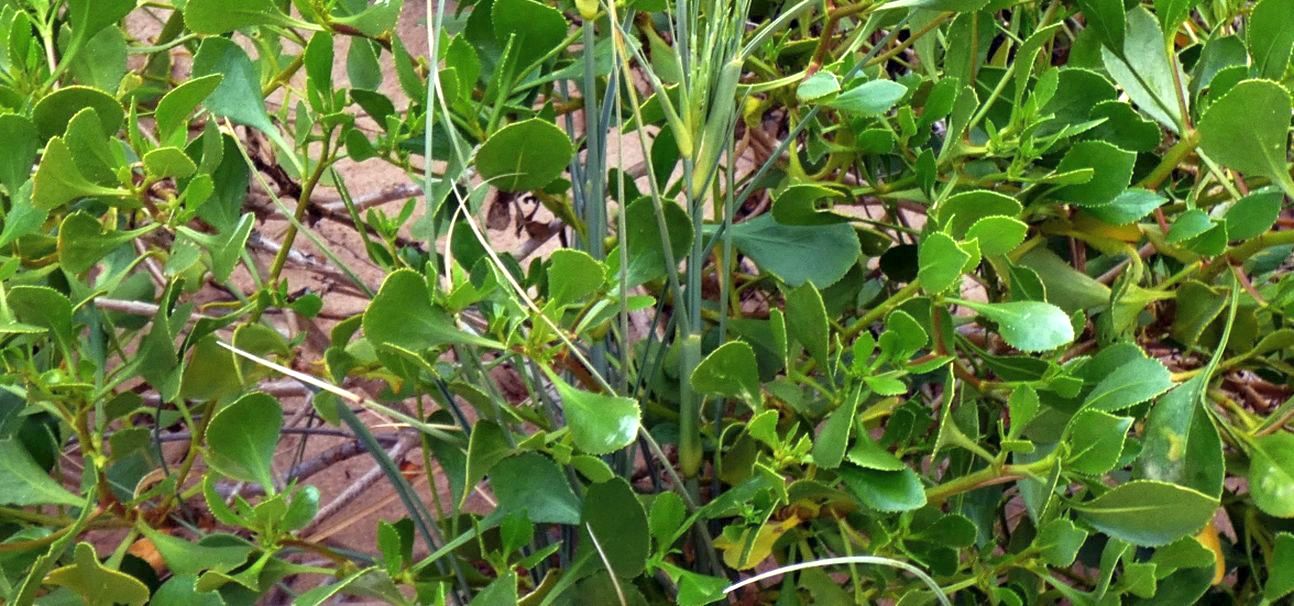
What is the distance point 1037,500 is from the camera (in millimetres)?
595

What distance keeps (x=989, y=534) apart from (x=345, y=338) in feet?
1.36

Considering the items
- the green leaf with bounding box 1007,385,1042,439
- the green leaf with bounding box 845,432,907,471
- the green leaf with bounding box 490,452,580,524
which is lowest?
the green leaf with bounding box 490,452,580,524

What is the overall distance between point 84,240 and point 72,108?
67mm

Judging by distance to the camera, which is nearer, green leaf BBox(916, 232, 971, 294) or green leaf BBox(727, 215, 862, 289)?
green leaf BBox(916, 232, 971, 294)

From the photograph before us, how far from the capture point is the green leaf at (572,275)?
0.49 meters

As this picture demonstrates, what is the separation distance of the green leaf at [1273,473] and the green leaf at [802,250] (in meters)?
0.24

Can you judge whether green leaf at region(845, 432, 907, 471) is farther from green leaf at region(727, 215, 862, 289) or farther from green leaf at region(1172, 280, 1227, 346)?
green leaf at region(1172, 280, 1227, 346)

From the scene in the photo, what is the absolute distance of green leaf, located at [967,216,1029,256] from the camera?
1.65 ft

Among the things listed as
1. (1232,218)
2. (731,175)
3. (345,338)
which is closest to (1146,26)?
(1232,218)

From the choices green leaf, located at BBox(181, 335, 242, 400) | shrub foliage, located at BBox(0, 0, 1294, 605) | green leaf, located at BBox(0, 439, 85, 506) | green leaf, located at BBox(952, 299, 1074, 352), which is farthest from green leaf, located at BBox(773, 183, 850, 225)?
green leaf, located at BBox(0, 439, 85, 506)

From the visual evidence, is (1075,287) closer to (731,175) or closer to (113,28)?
(731,175)

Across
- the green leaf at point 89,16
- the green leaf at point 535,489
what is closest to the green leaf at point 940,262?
the green leaf at point 535,489

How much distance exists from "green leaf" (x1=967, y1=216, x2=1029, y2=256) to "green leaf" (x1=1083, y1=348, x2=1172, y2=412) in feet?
0.32

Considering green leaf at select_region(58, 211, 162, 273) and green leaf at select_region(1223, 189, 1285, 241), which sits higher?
green leaf at select_region(58, 211, 162, 273)
